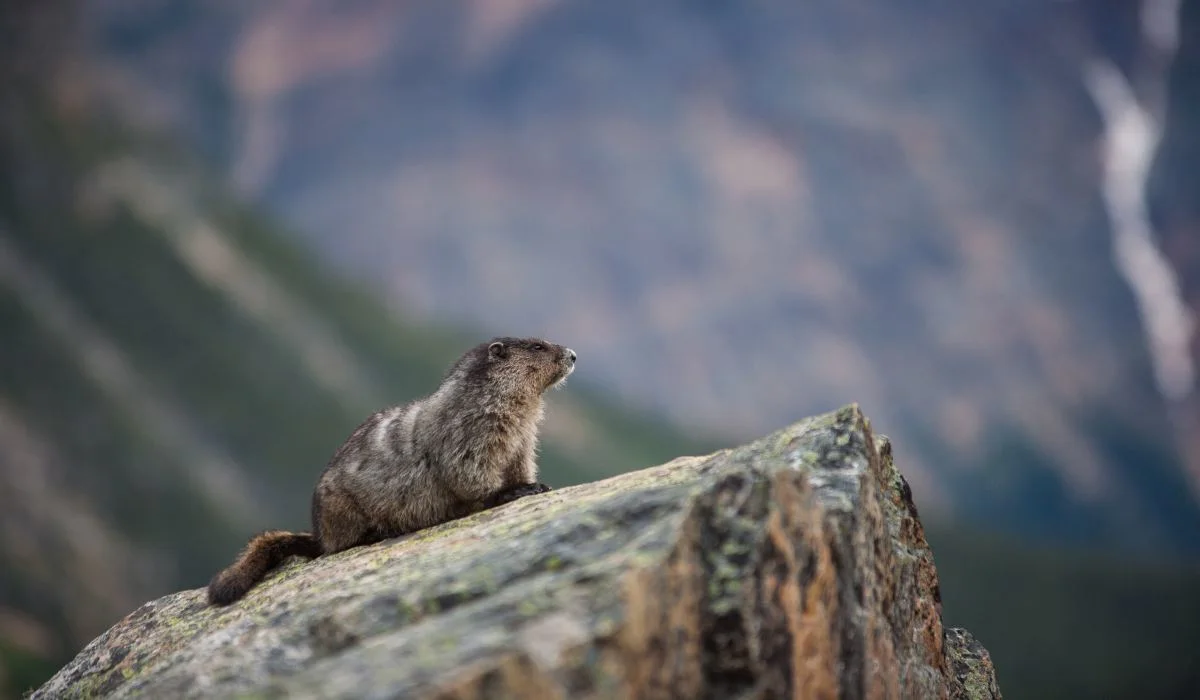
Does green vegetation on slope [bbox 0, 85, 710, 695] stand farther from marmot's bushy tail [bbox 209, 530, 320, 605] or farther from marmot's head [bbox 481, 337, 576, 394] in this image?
marmot's head [bbox 481, 337, 576, 394]

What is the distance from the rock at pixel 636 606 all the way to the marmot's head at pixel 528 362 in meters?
2.99

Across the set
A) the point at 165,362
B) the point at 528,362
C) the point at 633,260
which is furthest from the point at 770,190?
the point at 528,362

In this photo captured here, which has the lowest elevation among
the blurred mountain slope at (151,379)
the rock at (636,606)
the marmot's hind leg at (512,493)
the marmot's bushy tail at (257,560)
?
the rock at (636,606)

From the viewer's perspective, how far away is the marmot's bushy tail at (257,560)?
1004cm

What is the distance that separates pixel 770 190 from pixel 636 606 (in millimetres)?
153444

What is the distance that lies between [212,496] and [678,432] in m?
67.7

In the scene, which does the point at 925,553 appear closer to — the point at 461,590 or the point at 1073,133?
the point at 461,590

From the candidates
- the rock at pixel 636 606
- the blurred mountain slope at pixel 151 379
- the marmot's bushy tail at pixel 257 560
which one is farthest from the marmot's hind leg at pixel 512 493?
the blurred mountain slope at pixel 151 379

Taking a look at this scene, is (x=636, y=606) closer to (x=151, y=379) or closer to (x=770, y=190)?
(x=151, y=379)

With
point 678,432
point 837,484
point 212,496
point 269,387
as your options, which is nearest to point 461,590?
point 837,484

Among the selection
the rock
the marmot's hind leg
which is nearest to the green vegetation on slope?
the marmot's hind leg

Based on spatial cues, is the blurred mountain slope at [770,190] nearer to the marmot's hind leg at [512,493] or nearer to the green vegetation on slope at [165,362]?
the green vegetation on slope at [165,362]

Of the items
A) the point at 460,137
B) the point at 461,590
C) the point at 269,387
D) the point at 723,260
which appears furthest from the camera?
the point at 460,137

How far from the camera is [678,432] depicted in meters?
133
